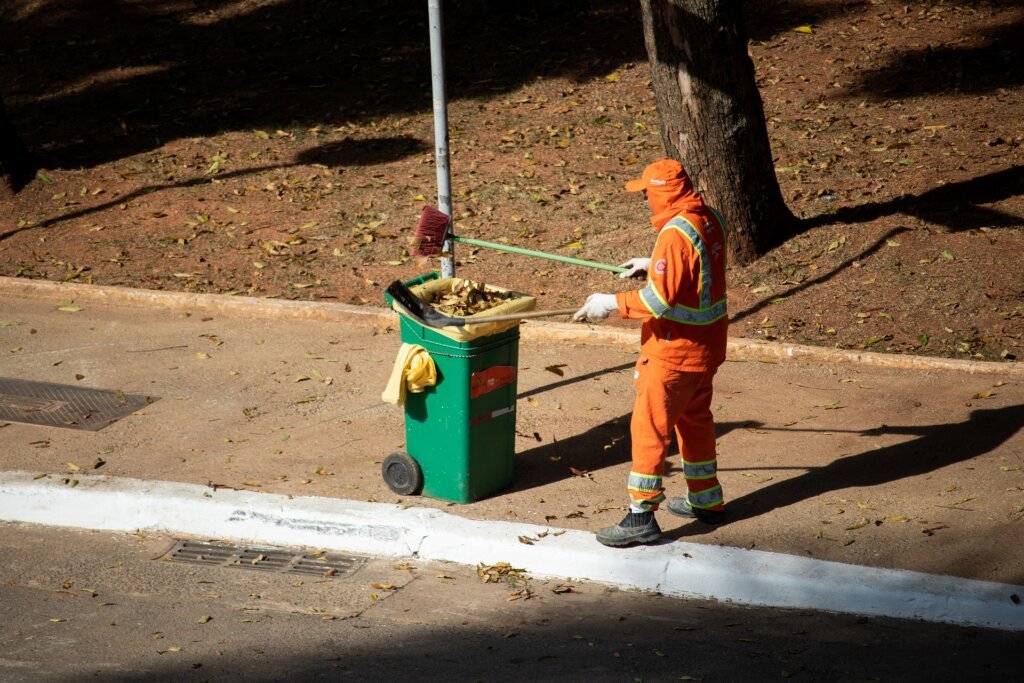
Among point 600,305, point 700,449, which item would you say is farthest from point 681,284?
point 700,449

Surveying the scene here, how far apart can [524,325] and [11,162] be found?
6880 millimetres

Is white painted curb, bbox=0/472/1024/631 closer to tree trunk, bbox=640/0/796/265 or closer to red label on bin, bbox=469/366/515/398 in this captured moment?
red label on bin, bbox=469/366/515/398

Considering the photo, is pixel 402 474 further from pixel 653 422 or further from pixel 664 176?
pixel 664 176

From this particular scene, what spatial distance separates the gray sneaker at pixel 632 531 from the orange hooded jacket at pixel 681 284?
0.74 m

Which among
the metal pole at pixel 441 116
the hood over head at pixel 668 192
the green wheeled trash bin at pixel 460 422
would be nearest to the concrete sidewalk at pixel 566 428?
the green wheeled trash bin at pixel 460 422

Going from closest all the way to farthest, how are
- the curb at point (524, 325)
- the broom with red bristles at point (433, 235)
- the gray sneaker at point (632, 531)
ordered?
the gray sneaker at point (632, 531), the broom with red bristles at point (433, 235), the curb at point (524, 325)

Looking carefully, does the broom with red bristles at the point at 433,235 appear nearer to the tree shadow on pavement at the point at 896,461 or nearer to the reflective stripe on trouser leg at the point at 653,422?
the reflective stripe on trouser leg at the point at 653,422

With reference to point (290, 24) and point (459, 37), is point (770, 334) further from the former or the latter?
→ point (290, 24)

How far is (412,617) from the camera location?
4.97m

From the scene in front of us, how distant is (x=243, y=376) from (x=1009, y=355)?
5.34 meters

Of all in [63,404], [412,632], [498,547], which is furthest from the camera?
[63,404]

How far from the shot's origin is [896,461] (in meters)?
6.27

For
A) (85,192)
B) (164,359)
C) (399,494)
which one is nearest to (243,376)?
(164,359)

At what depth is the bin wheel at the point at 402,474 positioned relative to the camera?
19.5 ft
